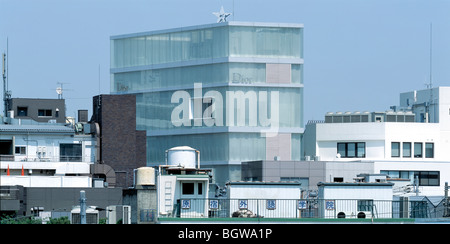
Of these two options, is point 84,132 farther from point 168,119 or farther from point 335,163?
point 335,163

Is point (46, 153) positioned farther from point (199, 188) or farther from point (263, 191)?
point (263, 191)

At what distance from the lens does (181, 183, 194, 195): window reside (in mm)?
55500

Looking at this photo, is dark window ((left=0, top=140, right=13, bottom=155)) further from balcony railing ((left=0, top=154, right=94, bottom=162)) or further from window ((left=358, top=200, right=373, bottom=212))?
window ((left=358, top=200, right=373, bottom=212))

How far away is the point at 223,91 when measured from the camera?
95.9m

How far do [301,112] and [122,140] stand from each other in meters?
20.4

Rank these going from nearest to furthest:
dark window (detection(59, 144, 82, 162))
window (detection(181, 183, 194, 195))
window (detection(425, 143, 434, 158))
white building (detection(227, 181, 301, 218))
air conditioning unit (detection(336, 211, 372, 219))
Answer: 1. white building (detection(227, 181, 301, 218))
2. air conditioning unit (detection(336, 211, 372, 219))
3. window (detection(181, 183, 194, 195))
4. dark window (detection(59, 144, 82, 162))
5. window (detection(425, 143, 434, 158))

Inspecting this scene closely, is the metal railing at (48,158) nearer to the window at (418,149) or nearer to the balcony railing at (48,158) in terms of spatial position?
the balcony railing at (48,158)

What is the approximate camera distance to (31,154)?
2862 inches

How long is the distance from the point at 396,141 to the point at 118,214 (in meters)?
46.8

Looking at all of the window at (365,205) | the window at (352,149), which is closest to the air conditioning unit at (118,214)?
the window at (365,205)

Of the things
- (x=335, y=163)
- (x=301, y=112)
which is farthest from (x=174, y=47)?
(x=335, y=163)

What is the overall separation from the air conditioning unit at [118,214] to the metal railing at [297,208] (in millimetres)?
2526

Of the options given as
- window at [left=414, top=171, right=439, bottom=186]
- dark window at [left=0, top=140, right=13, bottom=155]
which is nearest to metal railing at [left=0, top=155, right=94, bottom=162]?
dark window at [left=0, top=140, right=13, bottom=155]

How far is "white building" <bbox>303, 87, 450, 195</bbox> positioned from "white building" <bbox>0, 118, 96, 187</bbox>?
24.4 m
